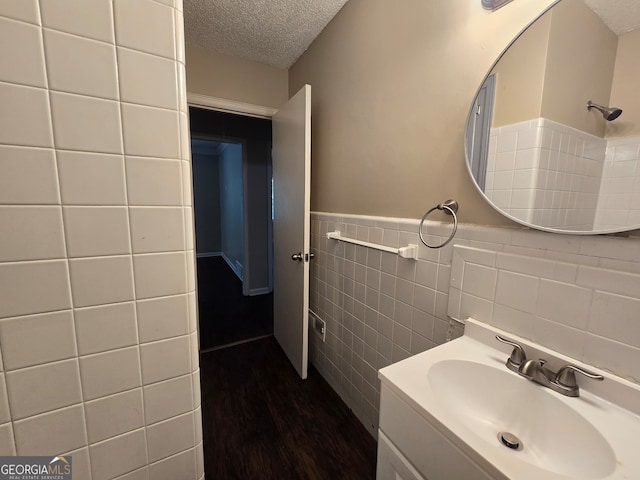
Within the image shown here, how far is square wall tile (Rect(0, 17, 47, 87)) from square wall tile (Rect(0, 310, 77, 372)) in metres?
0.43

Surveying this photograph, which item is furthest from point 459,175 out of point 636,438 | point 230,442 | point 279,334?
point 279,334

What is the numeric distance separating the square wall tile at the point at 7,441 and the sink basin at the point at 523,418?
0.90 m

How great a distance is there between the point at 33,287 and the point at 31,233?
103 millimetres

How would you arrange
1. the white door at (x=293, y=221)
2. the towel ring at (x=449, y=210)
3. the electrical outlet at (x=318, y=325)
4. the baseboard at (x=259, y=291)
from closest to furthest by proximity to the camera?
the towel ring at (x=449, y=210), the white door at (x=293, y=221), the electrical outlet at (x=318, y=325), the baseboard at (x=259, y=291)

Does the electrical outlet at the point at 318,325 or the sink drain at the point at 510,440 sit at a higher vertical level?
the sink drain at the point at 510,440

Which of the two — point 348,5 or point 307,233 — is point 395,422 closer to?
point 307,233

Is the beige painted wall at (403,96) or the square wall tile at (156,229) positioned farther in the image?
the beige painted wall at (403,96)

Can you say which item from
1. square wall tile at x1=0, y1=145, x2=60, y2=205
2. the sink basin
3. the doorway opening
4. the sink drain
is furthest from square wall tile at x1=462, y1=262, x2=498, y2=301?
the doorway opening

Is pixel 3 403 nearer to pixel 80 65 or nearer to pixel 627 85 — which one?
pixel 80 65

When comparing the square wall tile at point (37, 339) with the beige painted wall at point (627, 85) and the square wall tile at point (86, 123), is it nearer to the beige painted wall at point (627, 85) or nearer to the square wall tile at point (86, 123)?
the square wall tile at point (86, 123)

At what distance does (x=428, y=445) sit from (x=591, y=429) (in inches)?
13.2

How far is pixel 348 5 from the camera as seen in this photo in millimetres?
1408

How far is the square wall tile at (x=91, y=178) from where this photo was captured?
0.51m

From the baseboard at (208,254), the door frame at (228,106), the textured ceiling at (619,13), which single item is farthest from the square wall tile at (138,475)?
the baseboard at (208,254)
